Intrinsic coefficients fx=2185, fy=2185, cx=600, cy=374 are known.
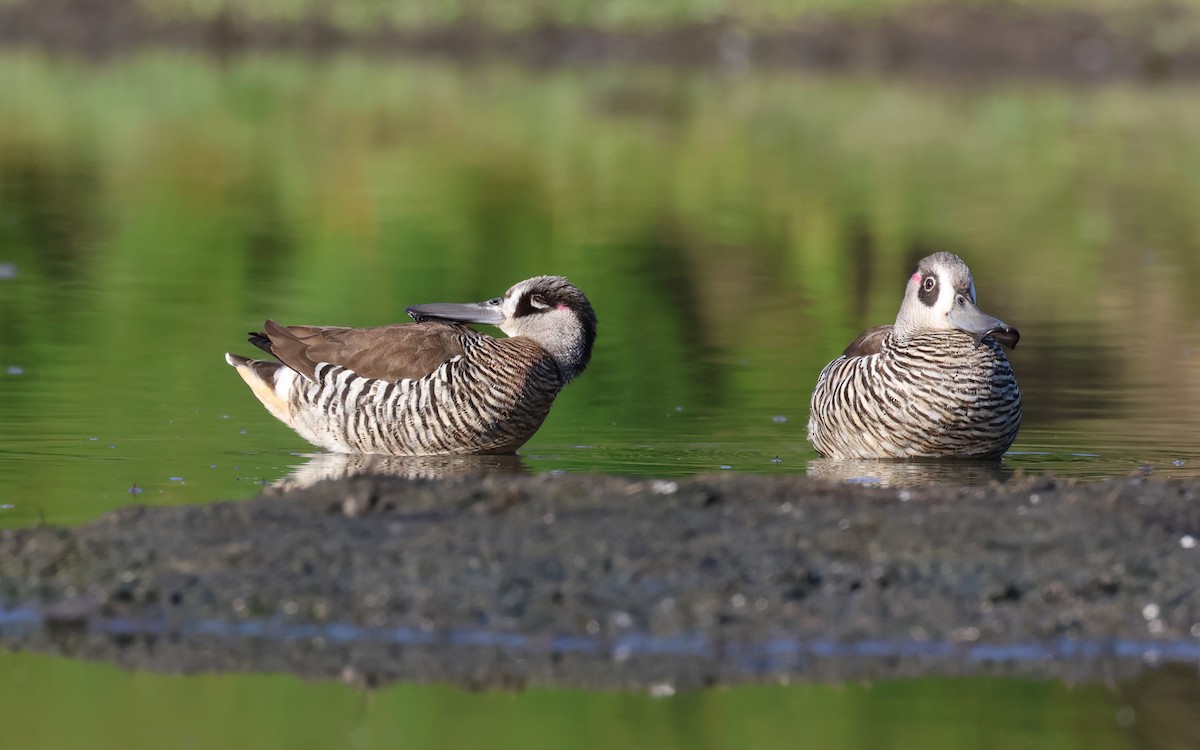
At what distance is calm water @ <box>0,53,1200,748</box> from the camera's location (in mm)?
6605

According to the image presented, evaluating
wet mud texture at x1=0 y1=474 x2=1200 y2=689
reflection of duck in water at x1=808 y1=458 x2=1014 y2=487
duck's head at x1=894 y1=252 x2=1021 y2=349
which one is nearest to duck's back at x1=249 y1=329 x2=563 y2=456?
reflection of duck in water at x1=808 y1=458 x2=1014 y2=487

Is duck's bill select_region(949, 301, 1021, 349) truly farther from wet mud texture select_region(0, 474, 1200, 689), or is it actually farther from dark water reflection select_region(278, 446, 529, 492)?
wet mud texture select_region(0, 474, 1200, 689)

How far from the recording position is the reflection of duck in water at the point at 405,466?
10.2m

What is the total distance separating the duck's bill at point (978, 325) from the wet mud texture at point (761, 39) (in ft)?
121

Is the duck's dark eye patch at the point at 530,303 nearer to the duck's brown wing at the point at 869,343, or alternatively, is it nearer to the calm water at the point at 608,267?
the calm water at the point at 608,267

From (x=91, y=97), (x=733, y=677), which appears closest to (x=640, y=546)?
(x=733, y=677)

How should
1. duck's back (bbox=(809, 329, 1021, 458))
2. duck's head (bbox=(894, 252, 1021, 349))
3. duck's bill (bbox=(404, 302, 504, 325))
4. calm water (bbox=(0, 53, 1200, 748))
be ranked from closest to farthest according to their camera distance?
1. calm water (bbox=(0, 53, 1200, 748))
2. duck's back (bbox=(809, 329, 1021, 458))
3. duck's head (bbox=(894, 252, 1021, 349))
4. duck's bill (bbox=(404, 302, 504, 325))

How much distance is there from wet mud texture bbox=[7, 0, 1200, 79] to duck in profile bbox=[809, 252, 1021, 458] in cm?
3691

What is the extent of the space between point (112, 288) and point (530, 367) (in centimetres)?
748

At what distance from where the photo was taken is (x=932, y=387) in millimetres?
10531

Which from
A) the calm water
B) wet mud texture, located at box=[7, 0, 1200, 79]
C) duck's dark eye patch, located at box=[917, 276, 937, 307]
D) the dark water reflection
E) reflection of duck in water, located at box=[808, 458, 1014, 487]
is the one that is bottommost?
the dark water reflection

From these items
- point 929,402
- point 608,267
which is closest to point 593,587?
point 929,402

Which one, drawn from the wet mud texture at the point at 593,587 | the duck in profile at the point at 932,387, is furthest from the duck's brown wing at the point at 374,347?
the wet mud texture at the point at 593,587

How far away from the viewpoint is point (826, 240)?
21.9m
